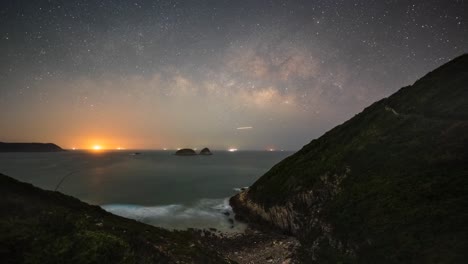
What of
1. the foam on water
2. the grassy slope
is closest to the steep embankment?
the foam on water

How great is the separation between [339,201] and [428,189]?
20.6 ft

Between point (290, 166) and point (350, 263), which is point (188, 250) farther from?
point (290, 166)

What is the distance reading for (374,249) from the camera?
1403 centimetres

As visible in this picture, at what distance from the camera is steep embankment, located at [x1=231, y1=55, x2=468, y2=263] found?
13320mm

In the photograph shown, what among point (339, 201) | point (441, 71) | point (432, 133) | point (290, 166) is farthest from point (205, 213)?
point (441, 71)

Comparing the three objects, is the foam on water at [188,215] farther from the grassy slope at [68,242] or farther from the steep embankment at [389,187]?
the grassy slope at [68,242]

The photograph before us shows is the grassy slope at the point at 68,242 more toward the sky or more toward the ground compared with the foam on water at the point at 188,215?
more toward the sky

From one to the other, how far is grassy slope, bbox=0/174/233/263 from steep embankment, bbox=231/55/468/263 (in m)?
9.36

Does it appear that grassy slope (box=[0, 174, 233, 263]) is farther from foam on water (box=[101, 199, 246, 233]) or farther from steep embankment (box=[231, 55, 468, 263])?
foam on water (box=[101, 199, 246, 233])

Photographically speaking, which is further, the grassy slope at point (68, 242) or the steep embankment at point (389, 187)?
the steep embankment at point (389, 187)

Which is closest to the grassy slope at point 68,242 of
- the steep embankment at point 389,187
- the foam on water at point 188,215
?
the steep embankment at point 389,187

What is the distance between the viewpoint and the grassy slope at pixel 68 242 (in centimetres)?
1017

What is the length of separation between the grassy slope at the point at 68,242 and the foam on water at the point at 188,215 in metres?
13.9

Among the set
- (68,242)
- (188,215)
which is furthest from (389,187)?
(188,215)
